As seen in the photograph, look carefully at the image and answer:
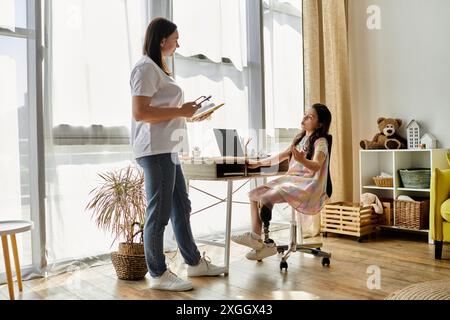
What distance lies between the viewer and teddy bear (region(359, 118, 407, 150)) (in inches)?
146

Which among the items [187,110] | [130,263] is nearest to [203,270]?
[130,263]

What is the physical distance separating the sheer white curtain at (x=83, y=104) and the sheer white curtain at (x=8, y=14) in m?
0.21

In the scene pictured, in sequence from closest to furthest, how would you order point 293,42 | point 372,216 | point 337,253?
point 337,253
point 372,216
point 293,42

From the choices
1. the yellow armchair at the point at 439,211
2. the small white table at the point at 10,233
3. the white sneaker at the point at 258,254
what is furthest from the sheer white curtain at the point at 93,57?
the yellow armchair at the point at 439,211

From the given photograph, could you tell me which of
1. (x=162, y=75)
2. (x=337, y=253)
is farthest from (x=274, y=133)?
(x=162, y=75)

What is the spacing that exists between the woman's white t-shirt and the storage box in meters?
1.79

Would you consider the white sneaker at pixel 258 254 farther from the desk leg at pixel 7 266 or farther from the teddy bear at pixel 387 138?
the teddy bear at pixel 387 138

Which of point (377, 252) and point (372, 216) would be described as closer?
point (377, 252)

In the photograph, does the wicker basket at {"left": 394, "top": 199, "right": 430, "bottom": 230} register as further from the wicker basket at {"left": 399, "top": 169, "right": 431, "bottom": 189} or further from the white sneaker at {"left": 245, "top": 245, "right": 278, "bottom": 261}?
the white sneaker at {"left": 245, "top": 245, "right": 278, "bottom": 261}

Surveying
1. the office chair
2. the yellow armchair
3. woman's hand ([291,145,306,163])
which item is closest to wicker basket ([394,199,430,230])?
the yellow armchair

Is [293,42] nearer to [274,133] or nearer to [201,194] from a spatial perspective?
[274,133]

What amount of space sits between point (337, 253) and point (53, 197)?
1.94m

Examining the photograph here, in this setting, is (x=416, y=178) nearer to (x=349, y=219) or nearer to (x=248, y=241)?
(x=349, y=219)

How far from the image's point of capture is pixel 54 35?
2.59 meters
